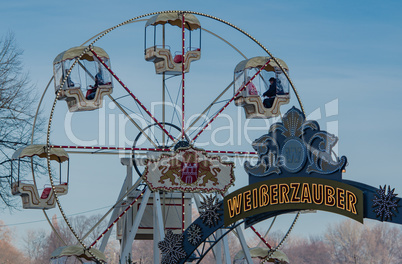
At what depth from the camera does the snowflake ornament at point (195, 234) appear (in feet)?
82.7

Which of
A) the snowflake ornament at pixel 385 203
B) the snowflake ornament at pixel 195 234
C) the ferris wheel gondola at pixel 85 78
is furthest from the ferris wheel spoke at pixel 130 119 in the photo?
the snowflake ornament at pixel 385 203

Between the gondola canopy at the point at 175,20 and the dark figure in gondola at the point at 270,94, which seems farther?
the dark figure in gondola at the point at 270,94

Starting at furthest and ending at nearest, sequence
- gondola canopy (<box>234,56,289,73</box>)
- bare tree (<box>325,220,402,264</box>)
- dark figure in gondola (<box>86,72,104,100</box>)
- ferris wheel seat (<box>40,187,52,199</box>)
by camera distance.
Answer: bare tree (<box>325,220,402,264</box>), gondola canopy (<box>234,56,289,73</box>), dark figure in gondola (<box>86,72,104,100</box>), ferris wheel seat (<box>40,187,52,199</box>)

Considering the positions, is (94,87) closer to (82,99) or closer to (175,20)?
(82,99)

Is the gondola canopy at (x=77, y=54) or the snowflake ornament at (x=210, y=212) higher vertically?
the gondola canopy at (x=77, y=54)

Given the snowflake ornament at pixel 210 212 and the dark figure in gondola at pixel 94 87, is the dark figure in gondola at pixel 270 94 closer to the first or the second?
the dark figure in gondola at pixel 94 87

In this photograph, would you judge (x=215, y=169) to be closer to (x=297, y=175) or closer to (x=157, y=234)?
(x=157, y=234)

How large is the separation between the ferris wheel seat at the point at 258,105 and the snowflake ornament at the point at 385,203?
14.1 meters

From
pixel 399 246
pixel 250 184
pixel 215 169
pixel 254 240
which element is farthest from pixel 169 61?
pixel 254 240

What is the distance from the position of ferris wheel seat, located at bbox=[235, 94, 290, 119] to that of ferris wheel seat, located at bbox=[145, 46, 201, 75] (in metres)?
2.26

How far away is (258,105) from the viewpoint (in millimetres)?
34438

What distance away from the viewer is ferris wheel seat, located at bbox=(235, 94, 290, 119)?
34.3m

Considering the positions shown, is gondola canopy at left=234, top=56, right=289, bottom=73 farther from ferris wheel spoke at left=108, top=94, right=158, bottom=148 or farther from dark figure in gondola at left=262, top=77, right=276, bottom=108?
ferris wheel spoke at left=108, top=94, right=158, bottom=148

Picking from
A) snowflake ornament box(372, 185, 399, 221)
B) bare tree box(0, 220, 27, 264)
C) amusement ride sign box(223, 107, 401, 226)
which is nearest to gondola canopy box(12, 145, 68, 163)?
amusement ride sign box(223, 107, 401, 226)
